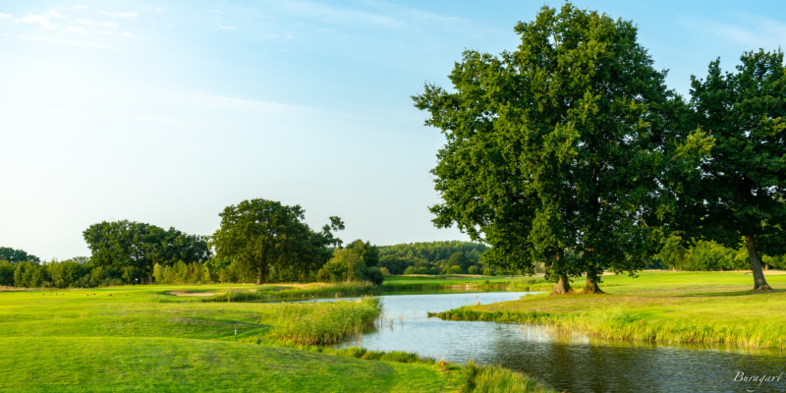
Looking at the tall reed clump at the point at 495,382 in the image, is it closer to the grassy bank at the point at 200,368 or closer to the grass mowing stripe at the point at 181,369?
the grassy bank at the point at 200,368

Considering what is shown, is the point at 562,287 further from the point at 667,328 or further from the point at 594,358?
the point at 594,358

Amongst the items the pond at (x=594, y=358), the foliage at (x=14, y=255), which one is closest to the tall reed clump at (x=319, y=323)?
the pond at (x=594, y=358)

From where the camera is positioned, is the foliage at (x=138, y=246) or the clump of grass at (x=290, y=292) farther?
the foliage at (x=138, y=246)

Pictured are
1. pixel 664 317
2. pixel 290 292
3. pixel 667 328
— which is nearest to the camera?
pixel 667 328

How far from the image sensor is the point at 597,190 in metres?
36.1

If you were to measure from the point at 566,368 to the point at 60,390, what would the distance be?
1491 cm

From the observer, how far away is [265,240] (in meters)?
95.9

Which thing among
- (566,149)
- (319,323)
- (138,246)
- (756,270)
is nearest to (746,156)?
(756,270)

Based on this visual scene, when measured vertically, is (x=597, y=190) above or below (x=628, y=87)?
below

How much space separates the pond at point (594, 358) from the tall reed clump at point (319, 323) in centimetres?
110

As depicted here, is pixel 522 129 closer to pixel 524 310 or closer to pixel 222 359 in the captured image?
pixel 524 310

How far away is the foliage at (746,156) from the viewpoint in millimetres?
35844

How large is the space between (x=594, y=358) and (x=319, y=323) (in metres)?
12.5

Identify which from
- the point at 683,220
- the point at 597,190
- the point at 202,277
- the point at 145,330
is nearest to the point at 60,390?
the point at 145,330
